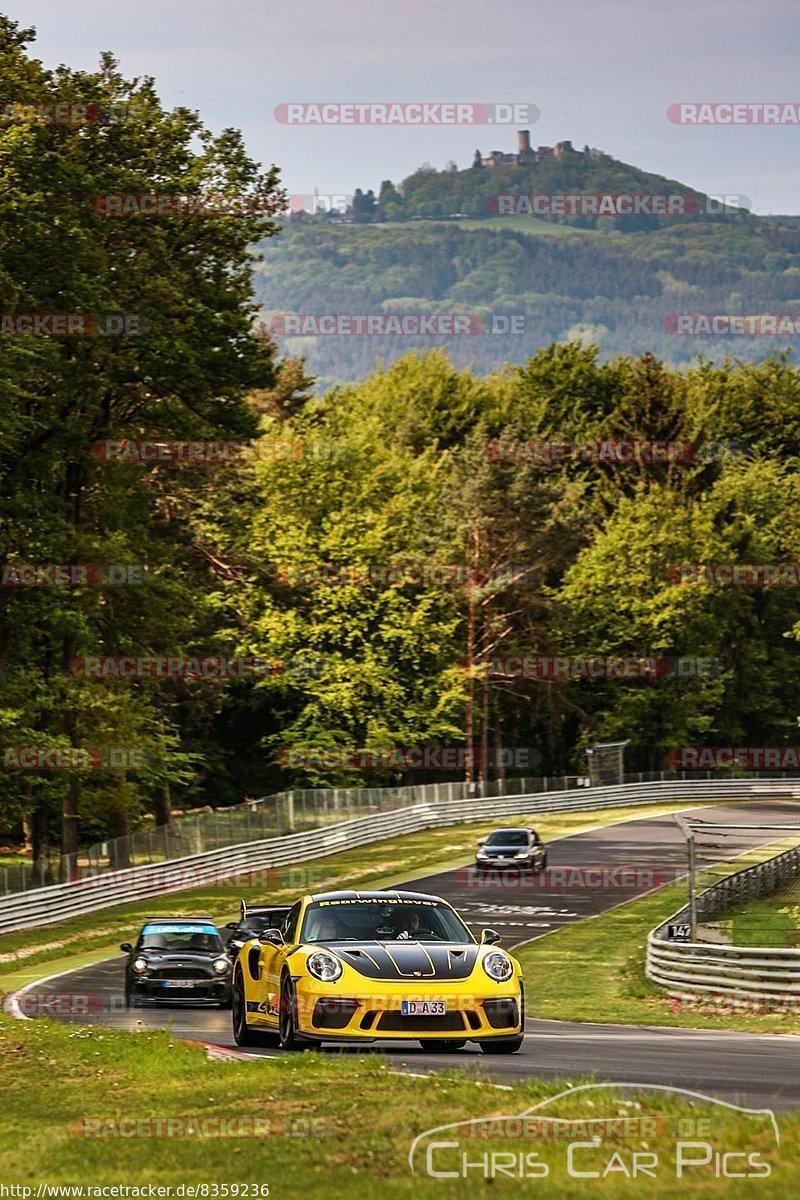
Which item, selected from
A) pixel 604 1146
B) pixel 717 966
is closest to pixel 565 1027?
pixel 717 966

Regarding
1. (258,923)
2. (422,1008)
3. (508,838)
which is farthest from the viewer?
(508,838)

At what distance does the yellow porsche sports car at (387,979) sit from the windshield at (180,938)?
10.9m

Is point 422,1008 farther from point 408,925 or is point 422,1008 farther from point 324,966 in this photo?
point 408,925

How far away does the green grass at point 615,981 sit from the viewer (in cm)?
2316

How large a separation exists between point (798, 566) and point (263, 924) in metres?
76.4

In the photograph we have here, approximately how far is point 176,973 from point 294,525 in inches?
2144

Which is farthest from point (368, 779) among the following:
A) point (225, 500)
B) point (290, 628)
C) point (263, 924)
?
point (263, 924)

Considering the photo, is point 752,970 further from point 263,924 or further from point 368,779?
point 368,779

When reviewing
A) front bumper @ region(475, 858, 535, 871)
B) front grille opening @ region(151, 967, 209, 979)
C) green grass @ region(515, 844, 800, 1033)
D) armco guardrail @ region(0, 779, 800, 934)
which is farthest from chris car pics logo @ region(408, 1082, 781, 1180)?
front bumper @ region(475, 858, 535, 871)

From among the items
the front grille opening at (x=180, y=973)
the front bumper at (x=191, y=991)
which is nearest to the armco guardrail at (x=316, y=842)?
the front bumper at (x=191, y=991)

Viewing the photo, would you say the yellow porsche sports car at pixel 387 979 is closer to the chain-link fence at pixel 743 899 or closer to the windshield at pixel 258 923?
the chain-link fence at pixel 743 899

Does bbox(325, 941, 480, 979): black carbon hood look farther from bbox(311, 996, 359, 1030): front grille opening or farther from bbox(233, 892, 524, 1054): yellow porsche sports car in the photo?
bbox(311, 996, 359, 1030): front grille opening

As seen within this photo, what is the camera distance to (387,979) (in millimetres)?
14273

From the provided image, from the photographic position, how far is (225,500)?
7275 centimetres
